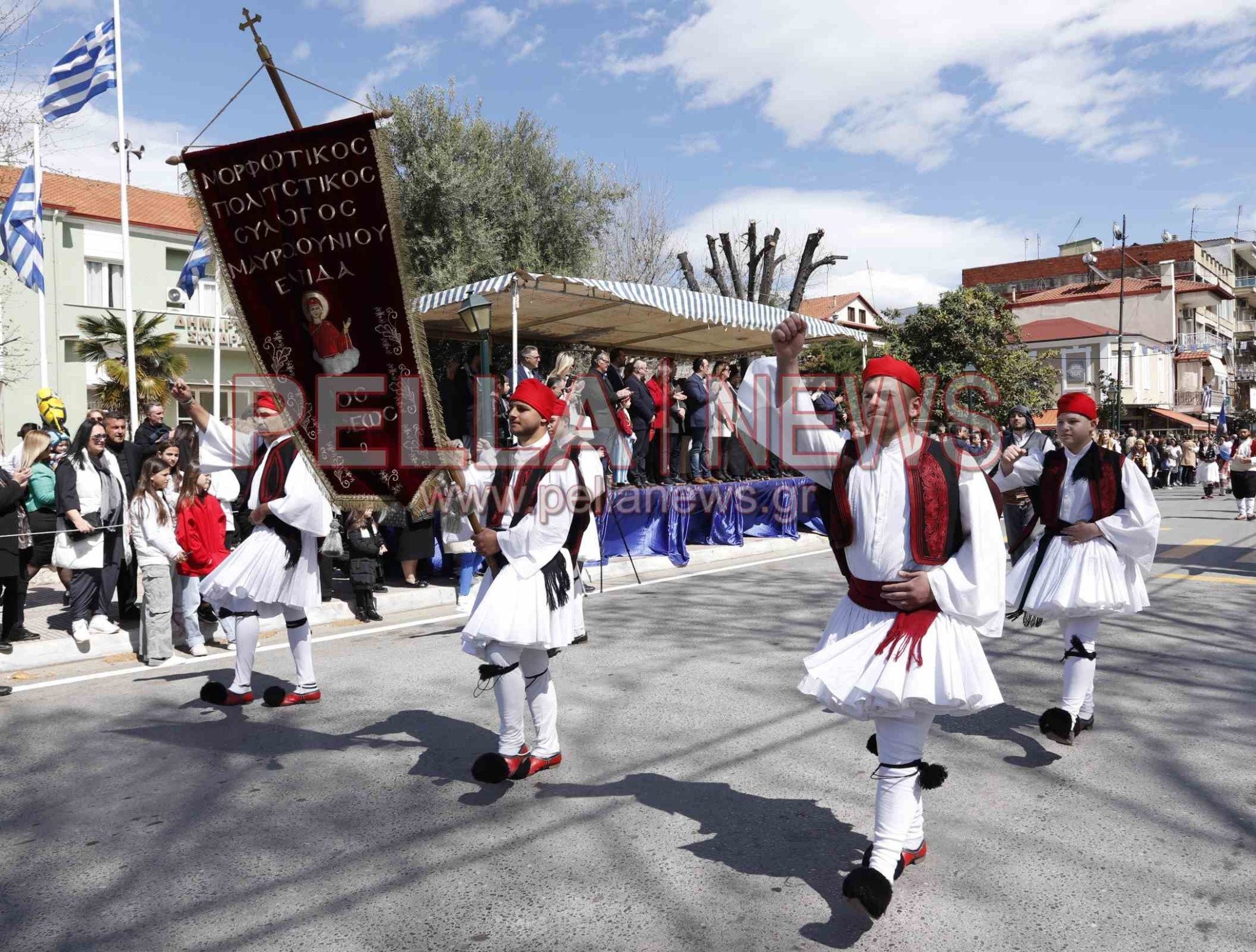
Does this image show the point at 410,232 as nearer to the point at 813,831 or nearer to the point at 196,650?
the point at 196,650

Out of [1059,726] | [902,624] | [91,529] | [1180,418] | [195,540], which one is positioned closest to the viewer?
[902,624]

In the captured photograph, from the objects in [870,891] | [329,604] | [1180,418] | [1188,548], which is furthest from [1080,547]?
[1180,418]

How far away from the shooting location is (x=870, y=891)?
123 inches

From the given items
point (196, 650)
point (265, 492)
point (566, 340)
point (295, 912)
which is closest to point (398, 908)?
point (295, 912)

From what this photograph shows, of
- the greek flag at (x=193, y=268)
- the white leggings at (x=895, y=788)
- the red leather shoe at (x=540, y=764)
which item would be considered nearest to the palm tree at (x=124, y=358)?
the greek flag at (x=193, y=268)

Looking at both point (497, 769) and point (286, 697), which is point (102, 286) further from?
point (497, 769)

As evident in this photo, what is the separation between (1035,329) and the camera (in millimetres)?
55500

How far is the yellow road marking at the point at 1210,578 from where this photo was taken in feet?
36.2

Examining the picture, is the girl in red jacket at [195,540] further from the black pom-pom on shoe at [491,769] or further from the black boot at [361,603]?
the black pom-pom on shoe at [491,769]

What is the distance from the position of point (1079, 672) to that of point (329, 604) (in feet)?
21.2

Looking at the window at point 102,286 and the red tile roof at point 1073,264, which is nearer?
the window at point 102,286

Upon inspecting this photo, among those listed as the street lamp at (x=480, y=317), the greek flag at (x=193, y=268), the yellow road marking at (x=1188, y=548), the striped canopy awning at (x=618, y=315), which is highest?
the greek flag at (x=193, y=268)

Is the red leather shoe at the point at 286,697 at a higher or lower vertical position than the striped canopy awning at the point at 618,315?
lower

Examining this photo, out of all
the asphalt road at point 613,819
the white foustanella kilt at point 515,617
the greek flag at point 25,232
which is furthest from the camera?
the greek flag at point 25,232
